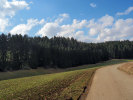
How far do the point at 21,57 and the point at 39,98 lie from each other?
42.3m

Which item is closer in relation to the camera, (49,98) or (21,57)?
(49,98)

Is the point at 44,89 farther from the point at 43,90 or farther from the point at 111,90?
the point at 111,90

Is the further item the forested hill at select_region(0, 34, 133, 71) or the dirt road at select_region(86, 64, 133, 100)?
the forested hill at select_region(0, 34, 133, 71)

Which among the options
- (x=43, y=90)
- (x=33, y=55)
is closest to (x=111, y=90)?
(x=43, y=90)

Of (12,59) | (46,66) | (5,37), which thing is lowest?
(46,66)

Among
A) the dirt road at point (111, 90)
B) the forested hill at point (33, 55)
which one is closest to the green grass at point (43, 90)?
the dirt road at point (111, 90)

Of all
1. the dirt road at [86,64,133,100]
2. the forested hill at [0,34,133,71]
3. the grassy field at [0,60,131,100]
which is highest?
the forested hill at [0,34,133,71]

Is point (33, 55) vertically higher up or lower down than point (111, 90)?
higher up

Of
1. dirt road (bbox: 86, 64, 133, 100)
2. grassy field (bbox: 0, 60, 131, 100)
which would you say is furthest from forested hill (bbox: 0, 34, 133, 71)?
dirt road (bbox: 86, 64, 133, 100)

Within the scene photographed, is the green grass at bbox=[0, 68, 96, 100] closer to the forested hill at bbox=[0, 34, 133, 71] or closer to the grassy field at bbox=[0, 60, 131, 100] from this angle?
the grassy field at bbox=[0, 60, 131, 100]

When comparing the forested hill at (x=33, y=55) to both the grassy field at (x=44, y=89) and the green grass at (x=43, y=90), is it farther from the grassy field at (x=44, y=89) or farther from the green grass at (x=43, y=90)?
the green grass at (x=43, y=90)

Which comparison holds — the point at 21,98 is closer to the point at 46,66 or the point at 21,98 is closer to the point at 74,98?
the point at 74,98

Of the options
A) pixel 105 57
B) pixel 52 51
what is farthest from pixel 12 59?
pixel 105 57

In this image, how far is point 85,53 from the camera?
233 feet
